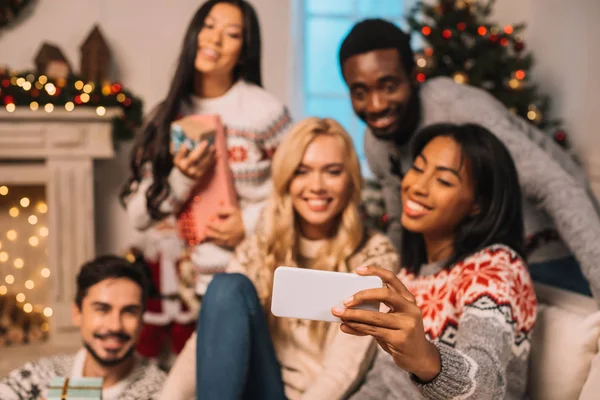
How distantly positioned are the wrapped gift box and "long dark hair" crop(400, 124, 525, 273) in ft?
3.21

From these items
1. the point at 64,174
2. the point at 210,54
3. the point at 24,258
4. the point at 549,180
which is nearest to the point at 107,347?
the point at 210,54

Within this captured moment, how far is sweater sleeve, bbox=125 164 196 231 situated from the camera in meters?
2.00

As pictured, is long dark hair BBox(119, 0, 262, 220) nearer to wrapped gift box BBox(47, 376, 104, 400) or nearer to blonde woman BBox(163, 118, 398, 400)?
blonde woman BBox(163, 118, 398, 400)

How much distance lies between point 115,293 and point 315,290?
102cm

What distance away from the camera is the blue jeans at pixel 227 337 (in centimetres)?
151

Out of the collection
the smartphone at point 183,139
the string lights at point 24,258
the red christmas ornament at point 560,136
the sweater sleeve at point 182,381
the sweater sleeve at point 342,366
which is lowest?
the string lights at point 24,258

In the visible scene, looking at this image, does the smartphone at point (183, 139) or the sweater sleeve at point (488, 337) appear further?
the smartphone at point (183, 139)

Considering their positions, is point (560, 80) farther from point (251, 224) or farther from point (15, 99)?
point (15, 99)

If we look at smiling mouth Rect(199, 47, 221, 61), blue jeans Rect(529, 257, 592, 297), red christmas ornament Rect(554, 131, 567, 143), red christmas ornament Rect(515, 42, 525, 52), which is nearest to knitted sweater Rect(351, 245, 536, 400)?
blue jeans Rect(529, 257, 592, 297)

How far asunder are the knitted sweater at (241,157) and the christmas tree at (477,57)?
1868 mm

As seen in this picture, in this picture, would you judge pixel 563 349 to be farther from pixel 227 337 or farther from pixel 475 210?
pixel 227 337

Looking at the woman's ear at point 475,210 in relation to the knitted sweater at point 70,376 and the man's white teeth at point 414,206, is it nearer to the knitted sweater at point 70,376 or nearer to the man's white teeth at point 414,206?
the man's white teeth at point 414,206

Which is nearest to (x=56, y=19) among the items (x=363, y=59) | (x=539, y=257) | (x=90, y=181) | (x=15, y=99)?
(x=15, y=99)

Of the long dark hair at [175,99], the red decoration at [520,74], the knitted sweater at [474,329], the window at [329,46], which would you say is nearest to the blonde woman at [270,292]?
the knitted sweater at [474,329]
